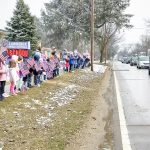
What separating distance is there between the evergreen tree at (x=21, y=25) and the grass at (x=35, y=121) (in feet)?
114

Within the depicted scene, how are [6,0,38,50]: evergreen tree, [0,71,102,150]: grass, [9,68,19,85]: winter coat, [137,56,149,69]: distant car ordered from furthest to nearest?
[137,56,149,69]: distant car, [6,0,38,50]: evergreen tree, [9,68,19,85]: winter coat, [0,71,102,150]: grass

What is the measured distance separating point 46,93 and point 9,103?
365 cm

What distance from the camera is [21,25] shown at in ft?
164

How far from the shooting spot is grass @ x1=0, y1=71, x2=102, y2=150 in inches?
332

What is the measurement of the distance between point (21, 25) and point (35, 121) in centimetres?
4051

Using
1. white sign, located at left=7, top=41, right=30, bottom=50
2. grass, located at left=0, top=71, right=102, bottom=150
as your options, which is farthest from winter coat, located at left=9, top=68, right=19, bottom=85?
white sign, located at left=7, top=41, right=30, bottom=50

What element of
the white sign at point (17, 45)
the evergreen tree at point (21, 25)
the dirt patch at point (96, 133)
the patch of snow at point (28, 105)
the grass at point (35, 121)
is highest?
the evergreen tree at point (21, 25)

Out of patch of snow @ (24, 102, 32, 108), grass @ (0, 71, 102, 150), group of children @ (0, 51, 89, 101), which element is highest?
group of children @ (0, 51, 89, 101)

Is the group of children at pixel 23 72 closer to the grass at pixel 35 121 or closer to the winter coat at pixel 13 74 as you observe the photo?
the winter coat at pixel 13 74

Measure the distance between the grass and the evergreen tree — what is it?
34747 millimetres

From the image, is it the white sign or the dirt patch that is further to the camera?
the white sign

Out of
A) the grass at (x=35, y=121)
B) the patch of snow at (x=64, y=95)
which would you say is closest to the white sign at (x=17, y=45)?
the patch of snow at (x=64, y=95)

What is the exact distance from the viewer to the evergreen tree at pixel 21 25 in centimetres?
4941

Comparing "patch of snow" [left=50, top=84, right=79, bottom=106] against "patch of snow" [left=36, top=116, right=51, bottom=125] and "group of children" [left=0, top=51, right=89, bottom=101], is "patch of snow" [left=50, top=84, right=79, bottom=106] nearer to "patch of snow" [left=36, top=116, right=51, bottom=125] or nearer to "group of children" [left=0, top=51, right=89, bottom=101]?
"group of children" [left=0, top=51, right=89, bottom=101]
